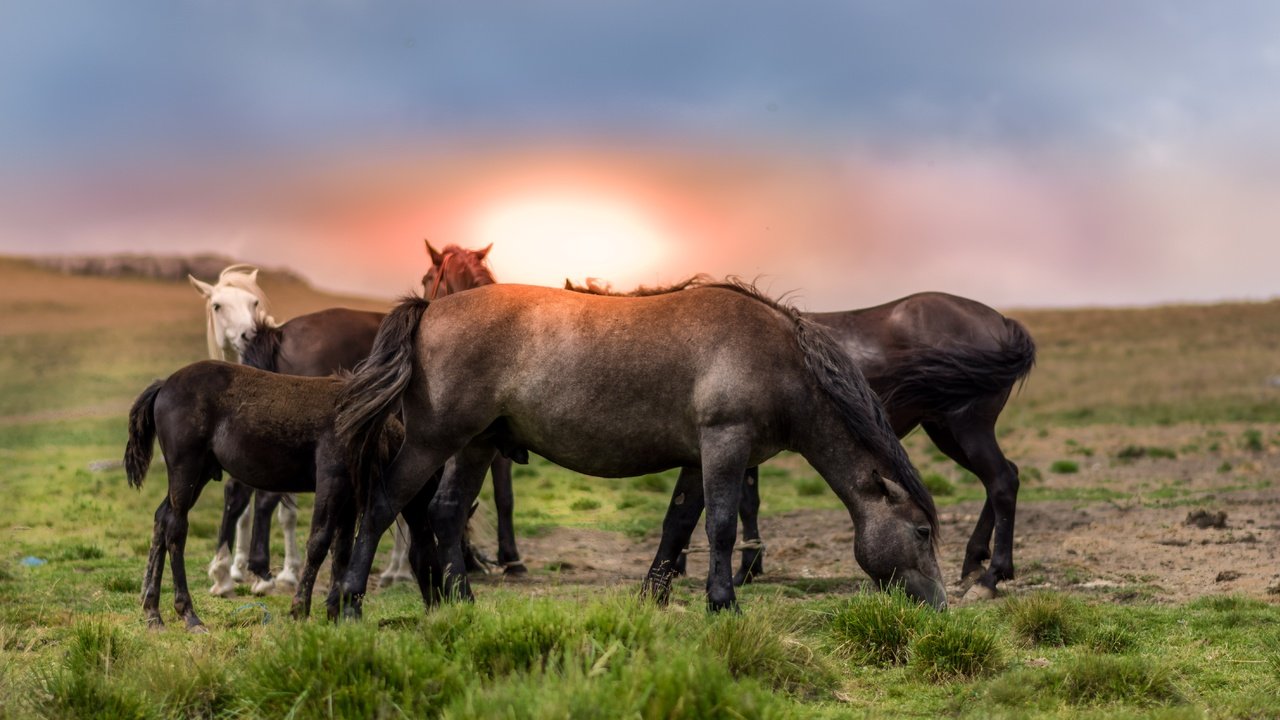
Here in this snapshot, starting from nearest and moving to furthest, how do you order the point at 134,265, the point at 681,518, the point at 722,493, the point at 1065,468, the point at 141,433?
the point at 722,493 < the point at 681,518 < the point at 141,433 < the point at 1065,468 < the point at 134,265

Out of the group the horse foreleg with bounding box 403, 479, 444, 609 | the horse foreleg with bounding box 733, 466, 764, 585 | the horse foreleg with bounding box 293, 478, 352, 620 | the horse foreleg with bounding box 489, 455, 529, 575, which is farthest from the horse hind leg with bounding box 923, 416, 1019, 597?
the horse foreleg with bounding box 293, 478, 352, 620

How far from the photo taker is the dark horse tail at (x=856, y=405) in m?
6.87

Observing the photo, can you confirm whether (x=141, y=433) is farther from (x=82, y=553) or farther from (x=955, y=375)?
(x=955, y=375)

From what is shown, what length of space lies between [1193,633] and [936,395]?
3.34m

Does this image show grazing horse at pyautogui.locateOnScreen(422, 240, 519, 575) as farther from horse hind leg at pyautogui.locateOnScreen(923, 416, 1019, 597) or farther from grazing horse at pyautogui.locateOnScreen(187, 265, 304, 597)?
horse hind leg at pyautogui.locateOnScreen(923, 416, 1019, 597)

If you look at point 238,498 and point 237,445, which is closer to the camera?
point 237,445

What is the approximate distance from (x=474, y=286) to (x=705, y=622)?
5.76 meters

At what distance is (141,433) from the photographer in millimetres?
7980

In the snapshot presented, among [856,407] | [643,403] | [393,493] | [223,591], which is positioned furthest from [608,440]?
[223,591]

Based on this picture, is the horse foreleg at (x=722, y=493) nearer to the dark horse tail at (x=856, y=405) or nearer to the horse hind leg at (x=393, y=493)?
the dark horse tail at (x=856, y=405)

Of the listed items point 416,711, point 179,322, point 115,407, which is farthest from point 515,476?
point 179,322

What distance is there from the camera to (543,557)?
11812 mm

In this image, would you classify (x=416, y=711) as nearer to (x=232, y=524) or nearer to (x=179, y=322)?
(x=232, y=524)

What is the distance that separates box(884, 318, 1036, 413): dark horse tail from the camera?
32.0ft
